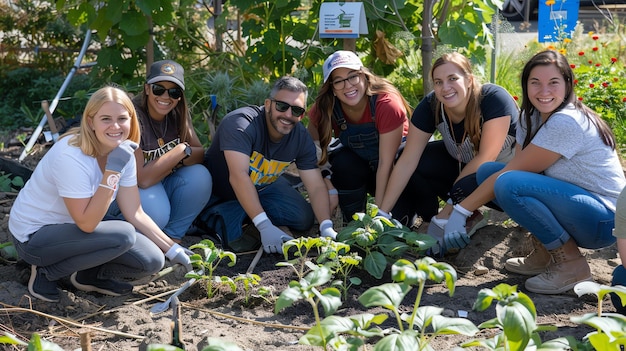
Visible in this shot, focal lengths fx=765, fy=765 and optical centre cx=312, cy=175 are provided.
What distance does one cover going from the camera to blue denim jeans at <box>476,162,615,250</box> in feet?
10.7

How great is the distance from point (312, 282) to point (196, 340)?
0.72 metres

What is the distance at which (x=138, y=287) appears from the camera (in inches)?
138

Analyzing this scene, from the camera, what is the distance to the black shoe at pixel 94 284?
133 inches

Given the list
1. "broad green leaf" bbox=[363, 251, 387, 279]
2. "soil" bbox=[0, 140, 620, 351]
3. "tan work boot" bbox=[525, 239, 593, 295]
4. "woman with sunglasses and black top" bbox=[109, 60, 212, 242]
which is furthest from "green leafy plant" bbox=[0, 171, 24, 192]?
"tan work boot" bbox=[525, 239, 593, 295]

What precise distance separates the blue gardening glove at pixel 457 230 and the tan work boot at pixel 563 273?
382 mm

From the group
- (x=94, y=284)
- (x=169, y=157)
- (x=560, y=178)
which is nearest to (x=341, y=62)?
(x=169, y=157)

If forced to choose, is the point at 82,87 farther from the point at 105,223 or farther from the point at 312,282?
the point at 312,282

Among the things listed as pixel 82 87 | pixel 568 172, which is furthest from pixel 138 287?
pixel 82 87

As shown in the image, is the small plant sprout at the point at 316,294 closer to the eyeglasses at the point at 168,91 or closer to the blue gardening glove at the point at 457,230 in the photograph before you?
the blue gardening glove at the point at 457,230

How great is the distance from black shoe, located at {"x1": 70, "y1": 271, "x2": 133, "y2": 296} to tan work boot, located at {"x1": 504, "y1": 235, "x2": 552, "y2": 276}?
72.2 inches

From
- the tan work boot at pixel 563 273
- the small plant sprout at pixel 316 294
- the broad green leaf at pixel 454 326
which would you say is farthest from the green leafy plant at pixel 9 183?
the broad green leaf at pixel 454 326

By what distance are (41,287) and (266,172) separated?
1.27 meters

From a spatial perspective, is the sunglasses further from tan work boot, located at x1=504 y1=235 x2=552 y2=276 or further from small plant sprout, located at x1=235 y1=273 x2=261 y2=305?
tan work boot, located at x1=504 y1=235 x2=552 y2=276

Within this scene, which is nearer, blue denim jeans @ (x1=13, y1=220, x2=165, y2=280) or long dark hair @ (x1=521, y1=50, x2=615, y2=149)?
blue denim jeans @ (x1=13, y1=220, x2=165, y2=280)
